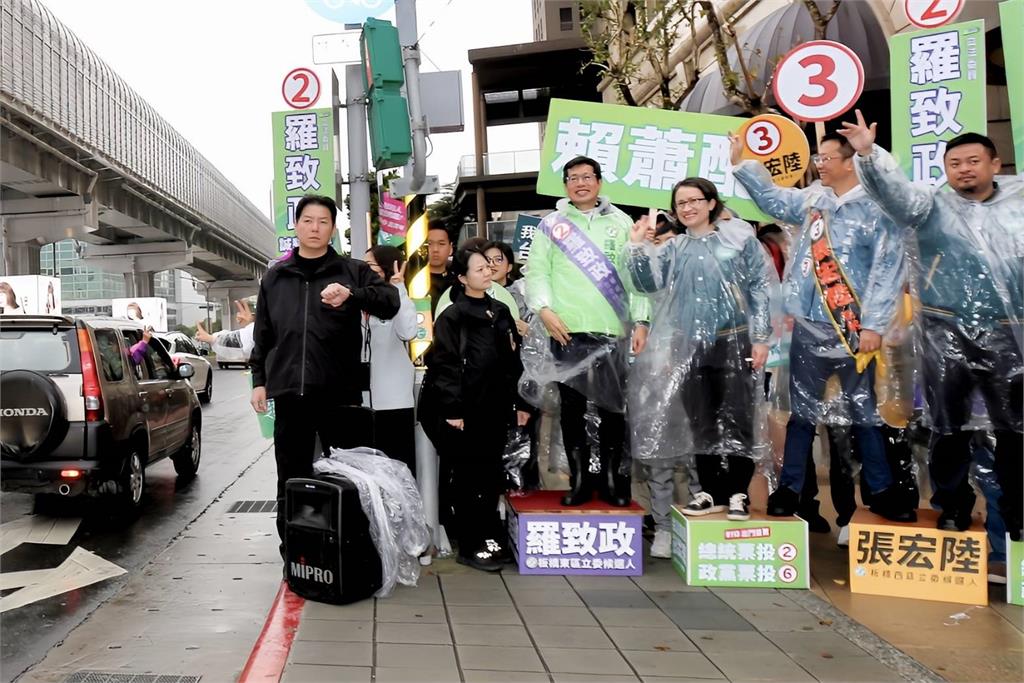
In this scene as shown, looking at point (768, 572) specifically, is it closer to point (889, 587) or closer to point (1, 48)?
point (889, 587)

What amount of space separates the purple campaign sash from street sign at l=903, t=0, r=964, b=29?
3.88 m

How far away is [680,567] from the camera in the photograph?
442cm

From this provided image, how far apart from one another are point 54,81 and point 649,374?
21.6 metres

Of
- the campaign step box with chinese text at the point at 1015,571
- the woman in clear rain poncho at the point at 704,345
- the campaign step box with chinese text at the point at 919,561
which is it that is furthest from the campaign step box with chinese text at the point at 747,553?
the campaign step box with chinese text at the point at 1015,571

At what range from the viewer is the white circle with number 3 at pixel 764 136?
662 centimetres

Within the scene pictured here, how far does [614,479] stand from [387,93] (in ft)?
9.32

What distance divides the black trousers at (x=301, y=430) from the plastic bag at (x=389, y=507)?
0.17 metres

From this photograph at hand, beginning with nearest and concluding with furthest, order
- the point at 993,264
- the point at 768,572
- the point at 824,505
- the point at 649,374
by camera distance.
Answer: the point at 993,264 < the point at 768,572 < the point at 649,374 < the point at 824,505

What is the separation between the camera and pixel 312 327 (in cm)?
417

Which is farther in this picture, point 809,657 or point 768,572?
point 768,572

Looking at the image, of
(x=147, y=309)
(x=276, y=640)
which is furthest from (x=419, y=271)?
(x=147, y=309)

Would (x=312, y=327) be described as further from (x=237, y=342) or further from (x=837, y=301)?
(x=837, y=301)

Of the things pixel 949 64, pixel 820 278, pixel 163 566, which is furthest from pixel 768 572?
pixel 949 64

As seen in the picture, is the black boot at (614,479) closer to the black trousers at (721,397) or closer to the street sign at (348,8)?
the black trousers at (721,397)
